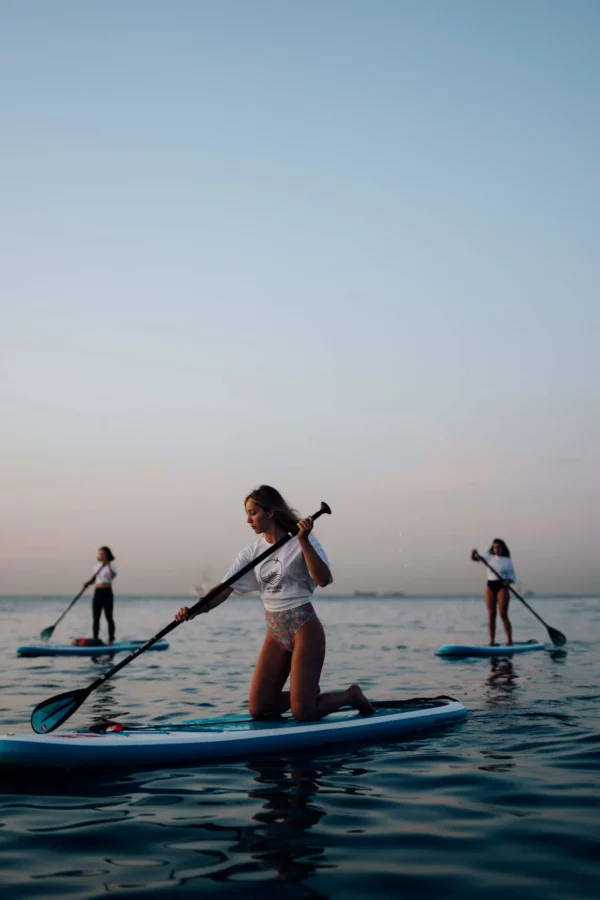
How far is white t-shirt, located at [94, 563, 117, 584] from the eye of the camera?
16734 millimetres

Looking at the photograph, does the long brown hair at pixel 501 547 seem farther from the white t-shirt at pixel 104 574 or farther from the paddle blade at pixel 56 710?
the paddle blade at pixel 56 710

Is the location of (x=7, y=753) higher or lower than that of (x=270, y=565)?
lower

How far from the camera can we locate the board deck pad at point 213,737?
17.7 feet

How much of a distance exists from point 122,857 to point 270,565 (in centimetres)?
298

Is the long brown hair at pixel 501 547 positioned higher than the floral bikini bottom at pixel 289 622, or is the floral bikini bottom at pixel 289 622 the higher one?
the long brown hair at pixel 501 547

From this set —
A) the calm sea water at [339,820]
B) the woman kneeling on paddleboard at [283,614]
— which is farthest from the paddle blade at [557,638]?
the woman kneeling on paddleboard at [283,614]

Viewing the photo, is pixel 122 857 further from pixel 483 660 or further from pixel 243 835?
pixel 483 660

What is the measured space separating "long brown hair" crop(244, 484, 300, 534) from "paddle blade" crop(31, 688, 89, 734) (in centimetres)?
187

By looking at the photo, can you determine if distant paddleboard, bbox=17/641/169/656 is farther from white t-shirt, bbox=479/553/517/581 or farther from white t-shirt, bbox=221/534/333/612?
white t-shirt, bbox=221/534/333/612

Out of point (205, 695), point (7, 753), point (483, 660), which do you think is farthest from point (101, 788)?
point (483, 660)

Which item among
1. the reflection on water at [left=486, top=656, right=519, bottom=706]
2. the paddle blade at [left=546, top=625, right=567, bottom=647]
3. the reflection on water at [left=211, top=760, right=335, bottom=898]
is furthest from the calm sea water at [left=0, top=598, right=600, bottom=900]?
the paddle blade at [left=546, top=625, right=567, bottom=647]

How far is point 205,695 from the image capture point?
9664mm

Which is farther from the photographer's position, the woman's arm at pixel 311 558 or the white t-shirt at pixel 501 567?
the white t-shirt at pixel 501 567

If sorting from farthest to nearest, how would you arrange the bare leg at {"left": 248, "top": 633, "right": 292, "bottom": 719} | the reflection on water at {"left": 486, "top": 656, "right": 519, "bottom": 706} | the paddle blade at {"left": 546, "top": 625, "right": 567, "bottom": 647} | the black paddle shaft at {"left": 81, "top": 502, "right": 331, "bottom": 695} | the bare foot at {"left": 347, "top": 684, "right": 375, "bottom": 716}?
the paddle blade at {"left": 546, "top": 625, "right": 567, "bottom": 647}
the reflection on water at {"left": 486, "top": 656, "right": 519, "bottom": 706}
the bare foot at {"left": 347, "top": 684, "right": 375, "bottom": 716}
the bare leg at {"left": 248, "top": 633, "right": 292, "bottom": 719}
the black paddle shaft at {"left": 81, "top": 502, "right": 331, "bottom": 695}
